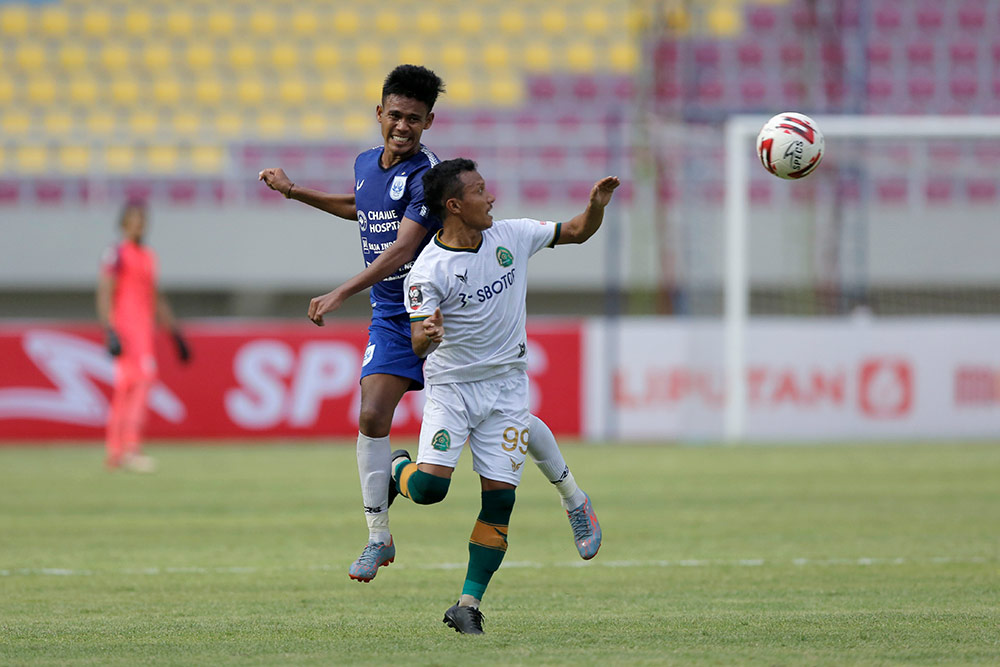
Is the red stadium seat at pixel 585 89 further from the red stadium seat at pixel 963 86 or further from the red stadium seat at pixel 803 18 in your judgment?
the red stadium seat at pixel 963 86

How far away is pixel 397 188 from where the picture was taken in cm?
580

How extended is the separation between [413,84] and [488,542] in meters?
1.90

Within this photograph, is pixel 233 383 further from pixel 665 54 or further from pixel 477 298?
pixel 477 298

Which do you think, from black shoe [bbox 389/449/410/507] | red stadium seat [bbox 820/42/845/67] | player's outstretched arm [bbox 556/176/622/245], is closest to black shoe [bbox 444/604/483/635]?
black shoe [bbox 389/449/410/507]

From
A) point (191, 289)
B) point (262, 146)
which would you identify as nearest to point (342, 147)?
point (262, 146)

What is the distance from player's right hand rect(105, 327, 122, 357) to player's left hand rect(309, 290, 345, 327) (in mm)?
6580

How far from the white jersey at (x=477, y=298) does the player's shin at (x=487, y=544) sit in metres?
0.49

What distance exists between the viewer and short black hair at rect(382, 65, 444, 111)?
5750mm

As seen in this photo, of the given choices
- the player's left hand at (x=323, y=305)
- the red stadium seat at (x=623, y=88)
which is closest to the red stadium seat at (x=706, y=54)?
the red stadium seat at (x=623, y=88)

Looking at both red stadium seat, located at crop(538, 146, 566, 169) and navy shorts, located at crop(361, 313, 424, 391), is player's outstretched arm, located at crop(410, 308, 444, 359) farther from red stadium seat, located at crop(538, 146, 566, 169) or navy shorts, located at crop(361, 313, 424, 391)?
red stadium seat, located at crop(538, 146, 566, 169)


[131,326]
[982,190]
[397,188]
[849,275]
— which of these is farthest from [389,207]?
[982,190]

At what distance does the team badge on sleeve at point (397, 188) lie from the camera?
19.0 feet

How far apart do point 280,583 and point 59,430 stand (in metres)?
8.93

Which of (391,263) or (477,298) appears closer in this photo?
(477,298)
